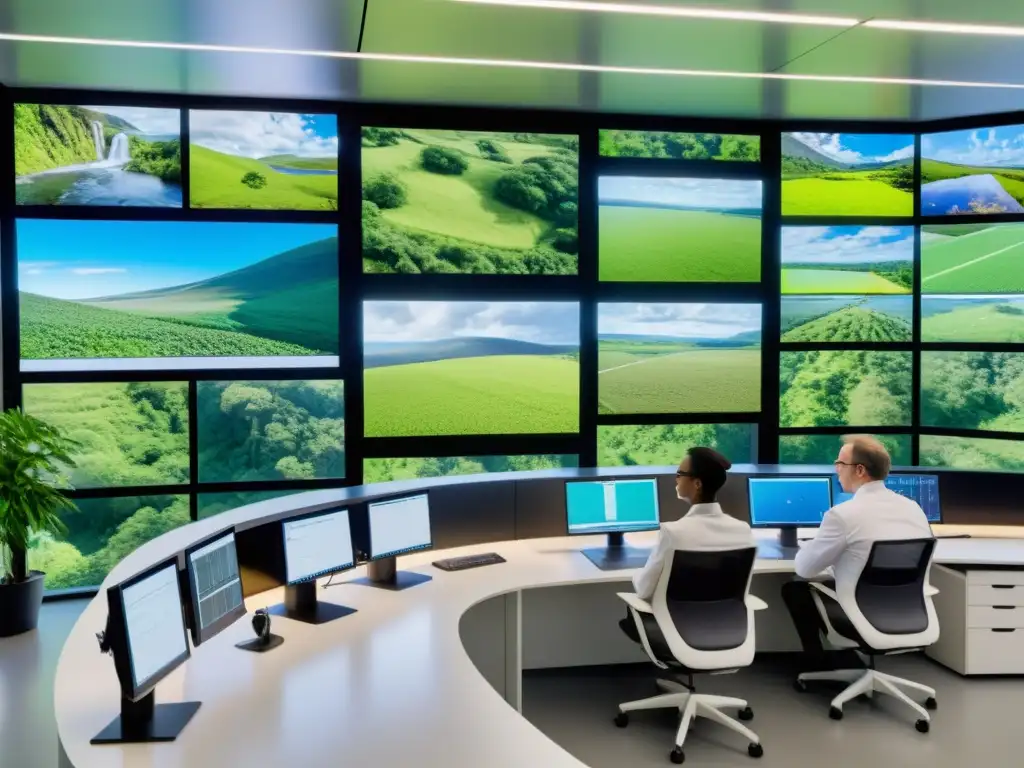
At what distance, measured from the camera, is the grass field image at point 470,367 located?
18.9ft

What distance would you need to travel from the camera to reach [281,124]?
557cm

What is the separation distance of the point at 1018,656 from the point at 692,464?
6.93ft

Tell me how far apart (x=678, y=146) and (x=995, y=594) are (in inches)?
136

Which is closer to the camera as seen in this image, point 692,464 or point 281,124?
point 692,464

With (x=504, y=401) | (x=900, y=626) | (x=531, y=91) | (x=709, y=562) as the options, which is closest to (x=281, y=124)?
(x=531, y=91)

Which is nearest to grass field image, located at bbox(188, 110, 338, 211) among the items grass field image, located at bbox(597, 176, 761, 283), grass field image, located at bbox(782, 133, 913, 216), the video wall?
the video wall

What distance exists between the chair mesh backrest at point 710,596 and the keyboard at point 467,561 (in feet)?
2.87

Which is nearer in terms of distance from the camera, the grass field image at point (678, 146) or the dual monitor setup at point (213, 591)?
the dual monitor setup at point (213, 591)

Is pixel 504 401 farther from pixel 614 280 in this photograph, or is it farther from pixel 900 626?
pixel 900 626

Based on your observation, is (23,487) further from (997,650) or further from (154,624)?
(997,650)

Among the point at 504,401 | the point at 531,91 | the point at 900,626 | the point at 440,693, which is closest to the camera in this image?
the point at 440,693

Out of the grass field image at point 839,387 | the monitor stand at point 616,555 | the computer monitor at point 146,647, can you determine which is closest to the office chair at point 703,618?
the monitor stand at point 616,555

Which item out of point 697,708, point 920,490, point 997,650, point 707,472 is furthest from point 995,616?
point 707,472

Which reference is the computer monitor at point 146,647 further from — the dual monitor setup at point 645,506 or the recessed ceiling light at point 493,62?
the recessed ceiling light at point 493,62
